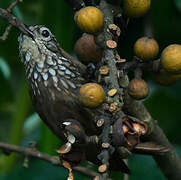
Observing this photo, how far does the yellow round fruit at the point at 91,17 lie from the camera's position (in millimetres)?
1545

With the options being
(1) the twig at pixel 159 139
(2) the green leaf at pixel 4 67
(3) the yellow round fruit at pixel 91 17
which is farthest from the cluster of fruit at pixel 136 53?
(2) the green leaf at pixel 4 67

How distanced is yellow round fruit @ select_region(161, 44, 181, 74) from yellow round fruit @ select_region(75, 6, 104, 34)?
221 millimetres

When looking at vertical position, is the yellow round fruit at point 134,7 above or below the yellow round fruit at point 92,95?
above

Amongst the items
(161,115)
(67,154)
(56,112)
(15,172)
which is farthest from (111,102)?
(161,115)

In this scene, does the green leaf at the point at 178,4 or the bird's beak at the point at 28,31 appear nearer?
the bird's beak at the point at 28,31

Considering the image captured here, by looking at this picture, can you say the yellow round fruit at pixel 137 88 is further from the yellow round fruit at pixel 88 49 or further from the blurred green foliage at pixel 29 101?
the blurred green foliage at pixel 29 101

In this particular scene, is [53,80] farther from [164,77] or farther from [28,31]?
[164,77]

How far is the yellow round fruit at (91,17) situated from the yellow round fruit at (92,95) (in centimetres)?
18

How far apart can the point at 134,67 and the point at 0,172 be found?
153 cm

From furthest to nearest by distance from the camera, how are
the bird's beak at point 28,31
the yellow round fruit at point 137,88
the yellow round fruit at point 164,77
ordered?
the bird's beak at point 28,31
the yellow round fruit at point 164,77
the yellow round fruit at point 137,88

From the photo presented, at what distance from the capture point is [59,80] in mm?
2104

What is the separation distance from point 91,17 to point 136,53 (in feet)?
0.77

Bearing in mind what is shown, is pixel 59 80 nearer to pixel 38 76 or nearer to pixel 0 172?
pixel 38 76

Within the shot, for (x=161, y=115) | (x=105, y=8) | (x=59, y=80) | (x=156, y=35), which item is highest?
(x=105, y=8)
